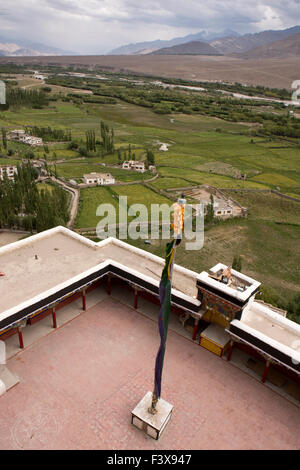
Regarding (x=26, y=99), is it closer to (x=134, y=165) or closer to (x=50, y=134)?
(x=50, y=134)

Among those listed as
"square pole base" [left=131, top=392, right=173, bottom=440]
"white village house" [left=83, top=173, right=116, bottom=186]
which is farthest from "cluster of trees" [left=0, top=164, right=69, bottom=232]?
"square pole base" [left=131, top=392, right=173, bottom=440]

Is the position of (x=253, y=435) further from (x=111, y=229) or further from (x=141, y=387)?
(x=111, y=229)

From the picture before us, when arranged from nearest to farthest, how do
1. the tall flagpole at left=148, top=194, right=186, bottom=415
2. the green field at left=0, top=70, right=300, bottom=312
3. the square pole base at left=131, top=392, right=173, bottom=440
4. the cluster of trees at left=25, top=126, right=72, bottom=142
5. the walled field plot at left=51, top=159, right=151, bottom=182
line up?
the tall flagpole at left=148, top=194, right=186, bottom=415 < the square pole base at left=131, top=392, right=173, bottom=440 < the green field at left=0, top=70, right=300, bottom=312 < the walled field plot at left=51, top=159, right=151, bottom=182 < the cluster of trees at left=25, top=126, right=72, bottom=142

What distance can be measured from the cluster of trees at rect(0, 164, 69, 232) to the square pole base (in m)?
33.0

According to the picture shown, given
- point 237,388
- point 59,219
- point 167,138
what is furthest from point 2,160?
point 237,388

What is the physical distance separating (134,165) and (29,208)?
35.0 metres

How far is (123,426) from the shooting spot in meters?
16.5

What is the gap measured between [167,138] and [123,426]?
4064 inches

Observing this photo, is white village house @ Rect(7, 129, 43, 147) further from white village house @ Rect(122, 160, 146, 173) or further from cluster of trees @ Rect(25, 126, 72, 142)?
white village house @ Rect(122, 160, 146, 173)

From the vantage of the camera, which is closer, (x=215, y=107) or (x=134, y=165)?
(x=134, y=165)

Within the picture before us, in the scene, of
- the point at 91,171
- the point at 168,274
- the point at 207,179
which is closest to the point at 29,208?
the point at 91,171

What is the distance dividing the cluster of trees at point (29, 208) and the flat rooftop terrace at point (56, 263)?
17988 mm

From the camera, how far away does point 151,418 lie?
16.0m

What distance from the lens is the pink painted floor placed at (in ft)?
52.8
